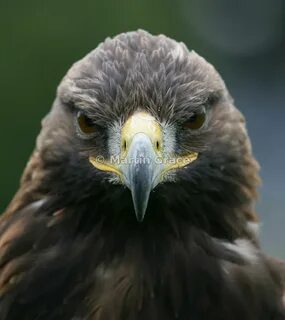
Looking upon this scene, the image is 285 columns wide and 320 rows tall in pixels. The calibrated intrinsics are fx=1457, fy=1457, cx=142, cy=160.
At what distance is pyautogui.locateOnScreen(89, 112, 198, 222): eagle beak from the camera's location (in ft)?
12.4

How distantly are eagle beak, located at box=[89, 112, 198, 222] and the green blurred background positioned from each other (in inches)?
119

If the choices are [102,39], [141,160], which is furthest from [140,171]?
[102,39]

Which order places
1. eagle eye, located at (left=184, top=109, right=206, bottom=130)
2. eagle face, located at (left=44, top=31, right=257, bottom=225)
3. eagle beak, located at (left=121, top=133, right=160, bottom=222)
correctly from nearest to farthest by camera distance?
1. eagle beak, located at (left=121, top=133, right=160, bottom=222)
2. eagle face, located at (left=44, top=31, right=257, bottom=225)
3. eagle eye, located at (left=184, top=109, right=206, bottom=130)

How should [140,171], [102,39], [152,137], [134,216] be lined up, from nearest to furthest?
[140,171], [152,137], [134,216], [102,39]

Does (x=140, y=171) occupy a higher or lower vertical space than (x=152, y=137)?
lower

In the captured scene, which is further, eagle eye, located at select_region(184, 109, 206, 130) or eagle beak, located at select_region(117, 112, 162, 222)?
eagle eye, located at select_region(184, 109, 206, 130)

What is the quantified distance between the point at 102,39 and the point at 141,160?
18.1ft

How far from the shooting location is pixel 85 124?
407 cm

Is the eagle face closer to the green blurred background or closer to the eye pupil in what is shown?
the eye pupil

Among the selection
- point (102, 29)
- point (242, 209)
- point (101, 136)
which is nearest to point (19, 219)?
point (101, 136)

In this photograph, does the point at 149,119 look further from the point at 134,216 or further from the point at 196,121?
the point at 134,216

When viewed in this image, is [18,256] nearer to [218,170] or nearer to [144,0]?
[218,170]

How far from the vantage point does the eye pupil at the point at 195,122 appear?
13.4 ft

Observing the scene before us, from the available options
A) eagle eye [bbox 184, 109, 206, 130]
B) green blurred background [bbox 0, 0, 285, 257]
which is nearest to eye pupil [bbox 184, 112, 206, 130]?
eagle eye [bbox 184, 109, 206, 130]
